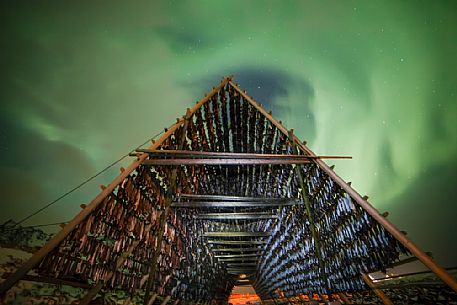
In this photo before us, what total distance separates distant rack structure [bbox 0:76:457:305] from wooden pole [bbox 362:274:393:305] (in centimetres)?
2

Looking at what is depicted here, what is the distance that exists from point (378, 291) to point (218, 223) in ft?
17.2

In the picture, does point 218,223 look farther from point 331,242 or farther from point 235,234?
point 331,242

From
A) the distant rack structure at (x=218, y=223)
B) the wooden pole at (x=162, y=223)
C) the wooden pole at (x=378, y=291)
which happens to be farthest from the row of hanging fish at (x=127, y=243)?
the wooden pole at (x=378, y=291)

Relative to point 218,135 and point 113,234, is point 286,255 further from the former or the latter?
point 113,234

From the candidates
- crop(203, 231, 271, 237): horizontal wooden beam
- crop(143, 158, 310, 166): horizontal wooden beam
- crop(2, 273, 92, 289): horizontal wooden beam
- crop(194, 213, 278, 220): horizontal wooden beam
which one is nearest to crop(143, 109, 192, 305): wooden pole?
crop(143, 158, 310, 166): horizontal wooden beam

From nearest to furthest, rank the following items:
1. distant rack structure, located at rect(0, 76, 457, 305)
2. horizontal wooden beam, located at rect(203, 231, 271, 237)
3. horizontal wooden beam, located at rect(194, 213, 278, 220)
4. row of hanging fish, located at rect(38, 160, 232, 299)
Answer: row of hanging fish, located at rect(38, 160, 232, 299)
distant rack structure, located at rect(0, 76, 457, 305)
horizontal wooden beam, located at rect(194, 213, 278, 220)
horizontal wooden beam, located at rect(203, 231, 271, 237)

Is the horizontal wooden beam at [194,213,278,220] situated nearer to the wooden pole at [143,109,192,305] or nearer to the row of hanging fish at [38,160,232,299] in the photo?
the row of hanging fish at [38,160,232,299]

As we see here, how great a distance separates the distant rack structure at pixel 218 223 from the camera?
314 centimetres

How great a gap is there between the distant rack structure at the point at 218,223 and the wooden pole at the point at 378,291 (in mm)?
17

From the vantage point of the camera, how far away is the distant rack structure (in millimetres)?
3139

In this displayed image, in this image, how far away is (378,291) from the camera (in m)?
3.56

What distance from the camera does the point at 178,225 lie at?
5.70 meters

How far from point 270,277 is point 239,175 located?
5583mm

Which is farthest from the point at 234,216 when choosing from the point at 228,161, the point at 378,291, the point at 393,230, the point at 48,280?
the point at 48,280
